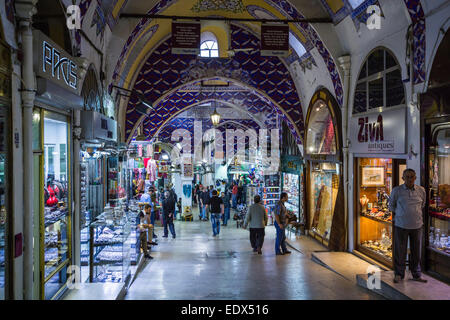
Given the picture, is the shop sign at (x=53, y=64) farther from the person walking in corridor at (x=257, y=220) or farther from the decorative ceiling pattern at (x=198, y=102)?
the decorative ceiling pattern at (x=198, y=102)

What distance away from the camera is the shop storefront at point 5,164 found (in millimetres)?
3773

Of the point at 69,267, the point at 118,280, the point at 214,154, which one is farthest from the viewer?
the point at 214,154

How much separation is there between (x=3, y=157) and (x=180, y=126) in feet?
57.7

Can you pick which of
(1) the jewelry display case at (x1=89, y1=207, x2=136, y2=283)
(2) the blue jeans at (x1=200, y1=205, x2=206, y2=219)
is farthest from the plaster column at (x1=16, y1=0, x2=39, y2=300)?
(2) the blue jeans at (x1=200, y1=205, x2=206, y2=219)

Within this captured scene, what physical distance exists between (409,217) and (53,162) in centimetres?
495

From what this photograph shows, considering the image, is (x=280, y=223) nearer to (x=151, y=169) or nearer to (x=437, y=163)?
(x=437, y=163)

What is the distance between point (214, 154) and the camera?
23.5m

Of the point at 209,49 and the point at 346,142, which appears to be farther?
the point at 209,49

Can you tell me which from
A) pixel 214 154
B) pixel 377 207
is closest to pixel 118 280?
pixel 377 207

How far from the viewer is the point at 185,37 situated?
8883 millimetres

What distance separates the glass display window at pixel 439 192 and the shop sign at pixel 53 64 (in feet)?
17.4

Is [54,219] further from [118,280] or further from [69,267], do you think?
[118,280]

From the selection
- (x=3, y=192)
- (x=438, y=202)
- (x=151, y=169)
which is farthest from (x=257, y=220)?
(x=151, y=169)


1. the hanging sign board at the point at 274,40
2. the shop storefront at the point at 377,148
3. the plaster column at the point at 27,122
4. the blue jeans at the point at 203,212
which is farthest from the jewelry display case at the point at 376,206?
the blue jeans at the point at 203,212
